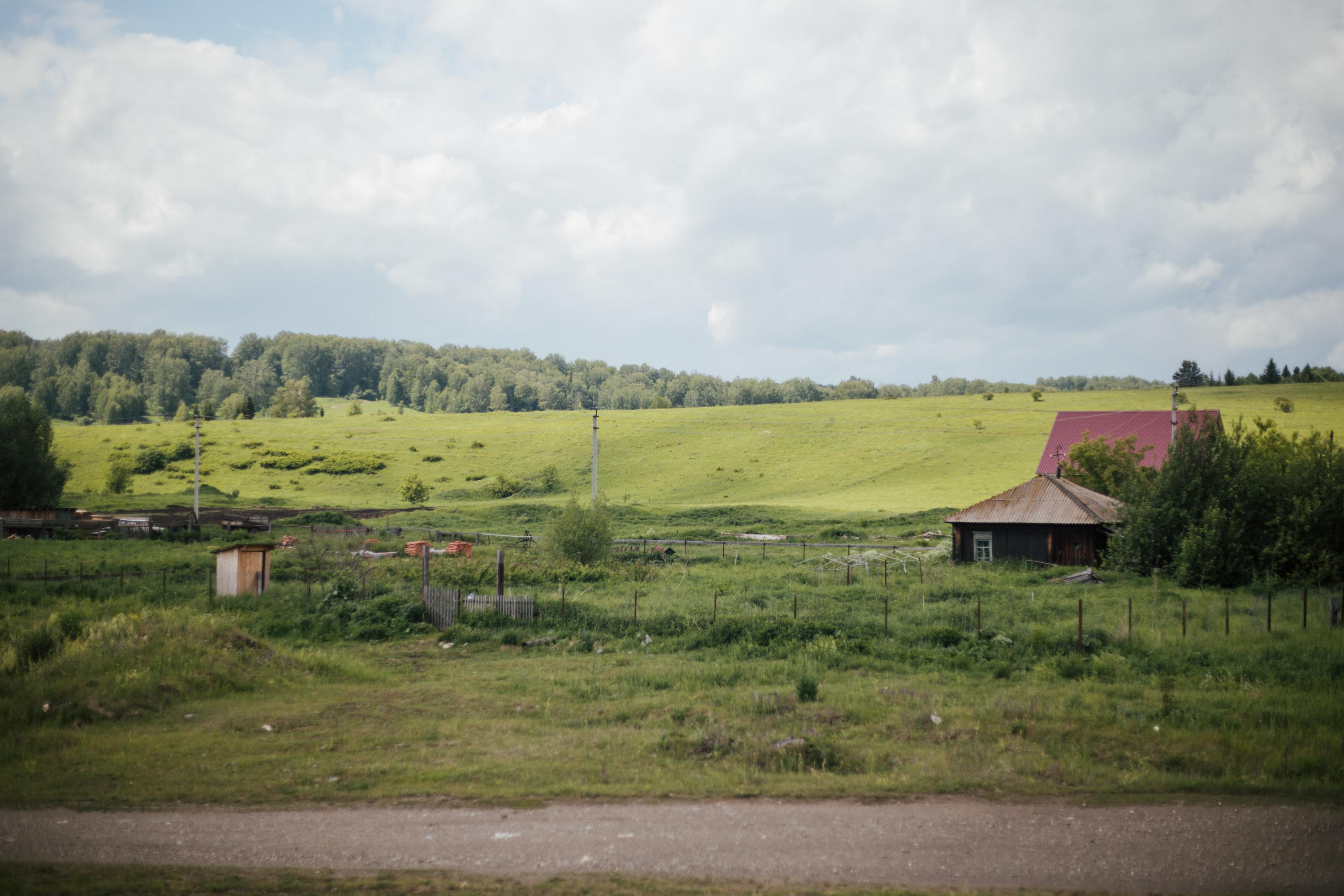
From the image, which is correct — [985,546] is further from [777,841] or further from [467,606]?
[777,841]

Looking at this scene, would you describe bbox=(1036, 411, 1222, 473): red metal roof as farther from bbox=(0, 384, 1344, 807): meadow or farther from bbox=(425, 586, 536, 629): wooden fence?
bbox=(425, 586, 536, 629): wooden fence

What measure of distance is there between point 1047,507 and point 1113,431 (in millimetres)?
17311

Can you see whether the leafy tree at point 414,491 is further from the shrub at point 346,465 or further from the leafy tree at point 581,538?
the leafy tree at point 581,538

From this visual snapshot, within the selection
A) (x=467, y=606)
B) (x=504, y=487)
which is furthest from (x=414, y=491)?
(x=467, y=606)

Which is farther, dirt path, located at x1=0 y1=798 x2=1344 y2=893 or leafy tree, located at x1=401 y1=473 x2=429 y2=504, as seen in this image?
leafy tree, located at x1=401 y1=473 x2=429 y2=504

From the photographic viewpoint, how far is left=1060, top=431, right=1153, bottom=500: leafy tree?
149 ft

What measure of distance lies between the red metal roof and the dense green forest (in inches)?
3112

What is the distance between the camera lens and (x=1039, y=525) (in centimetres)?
3816

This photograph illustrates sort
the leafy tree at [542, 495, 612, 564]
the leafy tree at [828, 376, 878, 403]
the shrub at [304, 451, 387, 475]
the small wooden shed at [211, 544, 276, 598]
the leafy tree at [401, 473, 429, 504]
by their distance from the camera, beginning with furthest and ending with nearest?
1. the leafy tree at [828, 376, 878, 403]
2. the shrub at [304, 451, 387, 475]
3. the leafy tree at [401, 473, 429, 504]
4. the leafy tree at [542, 495, 612, 564]
5. the small wooden shed at [211, 544, 276, 598]

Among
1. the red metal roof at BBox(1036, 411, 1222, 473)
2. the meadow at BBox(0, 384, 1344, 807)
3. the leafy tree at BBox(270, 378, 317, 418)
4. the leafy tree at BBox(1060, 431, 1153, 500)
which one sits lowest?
the meadow at BBox(0, 384, 1344, 807)

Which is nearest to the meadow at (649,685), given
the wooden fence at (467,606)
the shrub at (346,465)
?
the wooden fence at (467,606)

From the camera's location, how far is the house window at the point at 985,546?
39.3 m

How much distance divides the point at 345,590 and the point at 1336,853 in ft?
81.5

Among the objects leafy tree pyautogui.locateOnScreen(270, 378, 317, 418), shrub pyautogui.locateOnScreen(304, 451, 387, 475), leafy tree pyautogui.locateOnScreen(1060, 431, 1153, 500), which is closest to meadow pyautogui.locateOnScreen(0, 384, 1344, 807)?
leafy tree pyautogui.locateOnScreen(1060, 431, 1153, 500)
